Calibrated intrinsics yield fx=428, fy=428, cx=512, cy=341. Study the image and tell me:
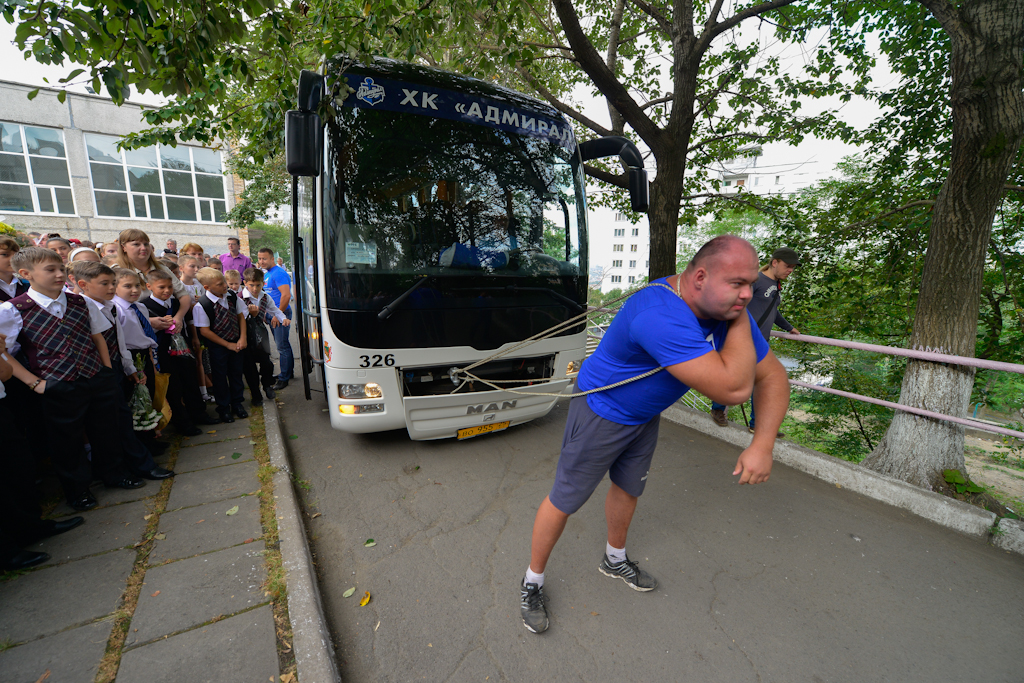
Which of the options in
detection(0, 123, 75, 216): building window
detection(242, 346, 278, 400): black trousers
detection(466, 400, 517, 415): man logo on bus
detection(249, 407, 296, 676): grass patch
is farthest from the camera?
detection(0, 123, 75, 216): building window

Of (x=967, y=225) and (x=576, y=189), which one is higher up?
(x=576, y=189)

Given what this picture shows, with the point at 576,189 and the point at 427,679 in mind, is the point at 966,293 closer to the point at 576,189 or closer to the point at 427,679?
the point at 576,189

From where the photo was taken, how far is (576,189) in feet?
13.8

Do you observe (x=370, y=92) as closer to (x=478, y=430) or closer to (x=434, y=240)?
(x=434, y=240)

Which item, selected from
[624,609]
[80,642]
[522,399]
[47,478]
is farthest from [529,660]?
[47,478]

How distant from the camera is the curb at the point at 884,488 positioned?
2.91 m

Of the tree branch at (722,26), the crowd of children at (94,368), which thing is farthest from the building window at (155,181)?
the tree branch at (722,26)

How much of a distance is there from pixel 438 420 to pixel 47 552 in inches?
102

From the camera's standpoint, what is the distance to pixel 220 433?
4492 millimetres

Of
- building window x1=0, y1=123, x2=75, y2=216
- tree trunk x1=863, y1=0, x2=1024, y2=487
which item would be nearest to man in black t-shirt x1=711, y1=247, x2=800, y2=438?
tree trunk x1=863, y1=0, x2=1024, y2=487

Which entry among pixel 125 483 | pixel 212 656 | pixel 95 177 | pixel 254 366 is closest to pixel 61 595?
pixel 212 656

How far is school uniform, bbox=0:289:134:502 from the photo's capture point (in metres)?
2.80

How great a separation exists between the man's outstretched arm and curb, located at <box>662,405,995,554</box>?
2037 mm

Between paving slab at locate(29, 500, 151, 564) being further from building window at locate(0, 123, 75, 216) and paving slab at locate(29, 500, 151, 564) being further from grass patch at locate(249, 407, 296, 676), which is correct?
building window at locate(0, 123, 75, 216)
